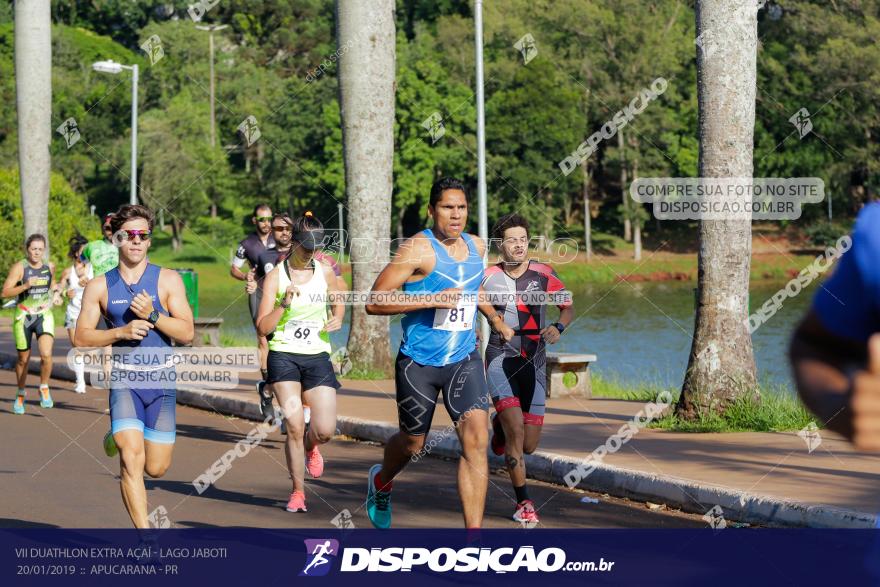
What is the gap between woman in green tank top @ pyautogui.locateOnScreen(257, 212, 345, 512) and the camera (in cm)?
968

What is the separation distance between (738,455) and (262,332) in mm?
3974

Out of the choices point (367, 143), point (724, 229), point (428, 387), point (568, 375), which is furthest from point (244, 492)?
point (367, 143)

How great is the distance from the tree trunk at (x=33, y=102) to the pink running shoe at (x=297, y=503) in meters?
20.4

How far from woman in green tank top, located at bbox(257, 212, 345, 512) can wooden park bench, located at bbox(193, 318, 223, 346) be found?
48.7 ft

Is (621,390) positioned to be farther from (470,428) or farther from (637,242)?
(637,242)

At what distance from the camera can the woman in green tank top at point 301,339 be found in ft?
31.8

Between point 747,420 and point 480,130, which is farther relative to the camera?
point 480,130

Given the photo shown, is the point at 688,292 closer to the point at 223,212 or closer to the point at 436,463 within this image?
the point at 223,212

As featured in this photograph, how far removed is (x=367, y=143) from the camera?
1811cm

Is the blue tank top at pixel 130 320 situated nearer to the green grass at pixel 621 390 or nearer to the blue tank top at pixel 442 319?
the blue tank top at pixel 442 319

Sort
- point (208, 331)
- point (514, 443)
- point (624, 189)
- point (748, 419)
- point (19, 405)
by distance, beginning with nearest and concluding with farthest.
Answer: point (514, 443) → point (748, 419) → point (19, 405) → point (208, 331) → point (624, 189)

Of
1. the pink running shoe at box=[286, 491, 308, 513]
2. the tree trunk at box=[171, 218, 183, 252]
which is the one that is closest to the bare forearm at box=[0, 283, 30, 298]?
the pink running shoe at box=[286, 491, 308, 513]

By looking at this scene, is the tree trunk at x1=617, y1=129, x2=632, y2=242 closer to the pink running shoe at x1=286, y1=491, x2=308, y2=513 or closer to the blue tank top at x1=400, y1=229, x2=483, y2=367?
the pink running shoe at x1=286, y1=491, x2=308, y2=513

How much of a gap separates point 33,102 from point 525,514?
71.4 ft
